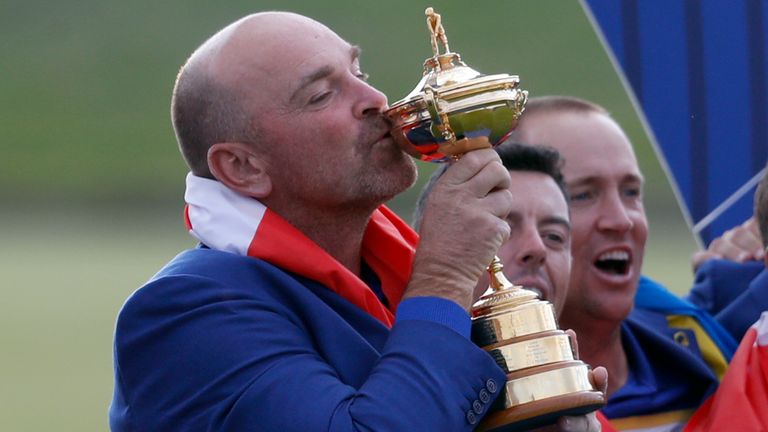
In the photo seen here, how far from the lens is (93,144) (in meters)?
17.3

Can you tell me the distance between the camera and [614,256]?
3883 mm

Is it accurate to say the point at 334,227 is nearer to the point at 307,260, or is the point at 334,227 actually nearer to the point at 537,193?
the point at 307,260

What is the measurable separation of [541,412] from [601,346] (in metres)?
1.35

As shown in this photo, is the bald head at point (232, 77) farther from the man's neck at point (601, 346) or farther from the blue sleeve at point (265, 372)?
the man's neck at point (601, 346)

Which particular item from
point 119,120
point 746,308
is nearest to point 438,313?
point 746,308

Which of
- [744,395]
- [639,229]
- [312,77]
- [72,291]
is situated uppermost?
[312,77]

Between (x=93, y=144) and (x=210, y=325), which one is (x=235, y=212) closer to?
(x=210, y=325)

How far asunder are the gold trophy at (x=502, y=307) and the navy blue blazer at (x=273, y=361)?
0.06 meters

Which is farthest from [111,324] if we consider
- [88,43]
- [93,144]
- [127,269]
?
[88,43]

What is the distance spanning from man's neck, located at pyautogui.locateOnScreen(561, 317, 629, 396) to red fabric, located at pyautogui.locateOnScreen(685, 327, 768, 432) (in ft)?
1.23

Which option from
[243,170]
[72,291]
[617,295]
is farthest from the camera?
[72,291]

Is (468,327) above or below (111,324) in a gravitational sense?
above

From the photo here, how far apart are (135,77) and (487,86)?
52.3ft

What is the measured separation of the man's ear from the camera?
2830 mm
